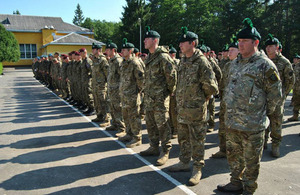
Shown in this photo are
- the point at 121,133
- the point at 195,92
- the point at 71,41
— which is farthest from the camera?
the point at 71,41

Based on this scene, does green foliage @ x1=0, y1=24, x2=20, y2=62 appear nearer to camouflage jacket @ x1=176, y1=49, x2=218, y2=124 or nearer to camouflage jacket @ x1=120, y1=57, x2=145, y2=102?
camouflage jacket @ x1=120, y1=57, x2=145, y2=102

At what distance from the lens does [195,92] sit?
425 centimetres

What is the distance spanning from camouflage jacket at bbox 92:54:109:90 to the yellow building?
107ft

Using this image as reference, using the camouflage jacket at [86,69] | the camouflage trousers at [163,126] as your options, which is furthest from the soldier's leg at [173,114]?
the camouflage jacket at [86,69]

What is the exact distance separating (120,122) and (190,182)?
3.49 m

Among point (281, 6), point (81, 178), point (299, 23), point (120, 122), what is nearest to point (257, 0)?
point (281, 6)

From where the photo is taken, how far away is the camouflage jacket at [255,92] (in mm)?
3271

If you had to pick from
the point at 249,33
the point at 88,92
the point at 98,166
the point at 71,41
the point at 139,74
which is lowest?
the point at 98,166

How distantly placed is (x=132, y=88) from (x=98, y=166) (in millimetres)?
2085

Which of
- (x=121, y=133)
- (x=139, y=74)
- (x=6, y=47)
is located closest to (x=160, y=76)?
(x=139, y=74)

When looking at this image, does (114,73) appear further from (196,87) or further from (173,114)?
(196,87)

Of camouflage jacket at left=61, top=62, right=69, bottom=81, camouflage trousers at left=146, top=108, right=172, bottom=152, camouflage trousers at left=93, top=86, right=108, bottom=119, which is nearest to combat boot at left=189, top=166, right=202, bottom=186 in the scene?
camouflage trousers at left=146, top=108, right=172, bottom=152

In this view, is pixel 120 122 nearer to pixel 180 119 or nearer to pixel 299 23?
pixel 180 119

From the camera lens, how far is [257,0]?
40656mm
